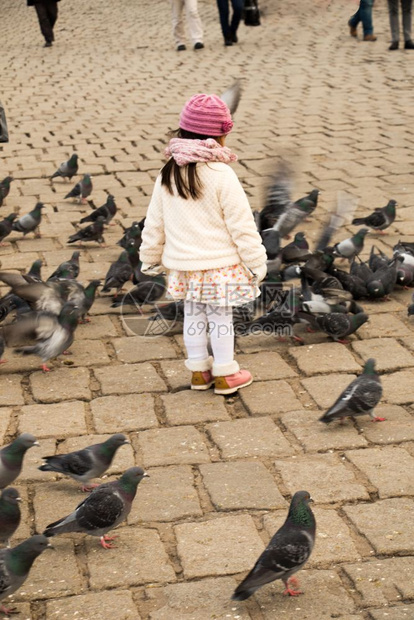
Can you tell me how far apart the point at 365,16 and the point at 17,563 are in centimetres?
1621

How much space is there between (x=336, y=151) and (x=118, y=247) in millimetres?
3602

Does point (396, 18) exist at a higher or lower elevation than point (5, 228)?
lower

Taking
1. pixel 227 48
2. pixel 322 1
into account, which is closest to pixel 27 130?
pixel 227 48

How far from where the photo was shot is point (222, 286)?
16.7 ft

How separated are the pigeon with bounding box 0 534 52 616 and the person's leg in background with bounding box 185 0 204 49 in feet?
48.9

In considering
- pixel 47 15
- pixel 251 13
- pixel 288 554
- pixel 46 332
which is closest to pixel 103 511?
pixel 288 554

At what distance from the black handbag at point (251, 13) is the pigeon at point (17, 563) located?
59.0 feet

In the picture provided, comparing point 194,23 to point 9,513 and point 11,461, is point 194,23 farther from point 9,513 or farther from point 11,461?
point 9,513

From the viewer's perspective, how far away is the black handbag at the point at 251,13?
→ 20.0 metres

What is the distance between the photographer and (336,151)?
10617 mm

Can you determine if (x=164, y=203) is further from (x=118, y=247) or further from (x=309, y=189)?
(x=309, y=189)

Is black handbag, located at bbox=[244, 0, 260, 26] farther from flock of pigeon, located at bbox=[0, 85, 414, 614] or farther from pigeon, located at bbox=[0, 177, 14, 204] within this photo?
pigeon, located at bbox=[0, 177, 14, 204]

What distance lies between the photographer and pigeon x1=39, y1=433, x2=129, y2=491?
4.29 m

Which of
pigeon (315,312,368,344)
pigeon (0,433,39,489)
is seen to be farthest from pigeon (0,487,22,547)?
pigeon (315,312,368,344)
